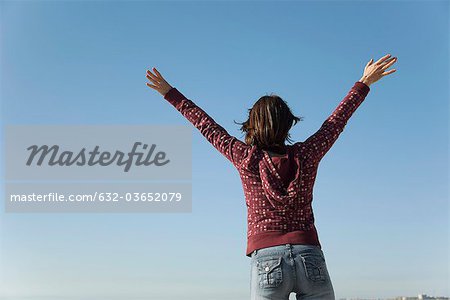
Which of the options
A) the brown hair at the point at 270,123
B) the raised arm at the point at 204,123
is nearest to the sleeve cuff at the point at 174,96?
the raised arm at the point at 204,123

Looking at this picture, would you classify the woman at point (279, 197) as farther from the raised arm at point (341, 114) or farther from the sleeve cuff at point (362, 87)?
the sleeve cuff at point (362, 87)

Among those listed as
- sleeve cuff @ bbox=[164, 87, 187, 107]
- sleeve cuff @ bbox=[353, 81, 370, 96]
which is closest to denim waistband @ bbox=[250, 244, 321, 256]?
sleeve cuff @ bbox=[353, 81, 370, 96]

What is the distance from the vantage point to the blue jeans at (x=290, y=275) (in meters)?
3.68

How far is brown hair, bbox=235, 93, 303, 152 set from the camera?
3998 millimetres

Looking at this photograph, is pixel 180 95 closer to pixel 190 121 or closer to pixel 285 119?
pixel 190 121

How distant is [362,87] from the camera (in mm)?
4555

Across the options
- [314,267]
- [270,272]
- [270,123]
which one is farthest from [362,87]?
[270,272]

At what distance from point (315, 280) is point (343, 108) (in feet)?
4.29

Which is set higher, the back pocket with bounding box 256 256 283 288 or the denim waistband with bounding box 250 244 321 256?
the denim waistband with bounding box 250 244 321 256

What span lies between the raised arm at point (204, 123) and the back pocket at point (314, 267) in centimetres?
77

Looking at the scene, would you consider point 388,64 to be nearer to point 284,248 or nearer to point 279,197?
point 279,197

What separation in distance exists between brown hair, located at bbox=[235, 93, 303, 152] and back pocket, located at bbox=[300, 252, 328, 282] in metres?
0.71

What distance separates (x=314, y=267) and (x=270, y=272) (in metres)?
0.26

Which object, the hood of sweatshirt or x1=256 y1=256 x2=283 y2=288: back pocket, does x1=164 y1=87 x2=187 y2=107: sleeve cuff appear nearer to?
the hood of sweatshirt
